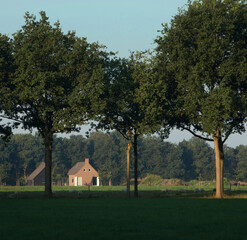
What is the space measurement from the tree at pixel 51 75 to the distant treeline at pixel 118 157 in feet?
383

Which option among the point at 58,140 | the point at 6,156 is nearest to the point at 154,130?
the point at 6,156

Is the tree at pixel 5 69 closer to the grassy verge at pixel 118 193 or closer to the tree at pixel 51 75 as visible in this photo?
the tree at pixel 51 75

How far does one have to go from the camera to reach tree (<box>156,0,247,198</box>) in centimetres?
4703

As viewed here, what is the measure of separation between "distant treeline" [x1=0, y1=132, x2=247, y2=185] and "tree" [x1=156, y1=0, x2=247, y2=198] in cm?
11799

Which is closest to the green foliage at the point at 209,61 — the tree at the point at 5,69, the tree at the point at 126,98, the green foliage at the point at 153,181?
the tree at the point at 126,98

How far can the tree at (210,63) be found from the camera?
47031 millimetres

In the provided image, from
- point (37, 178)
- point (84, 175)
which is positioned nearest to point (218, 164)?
point (84, 175)

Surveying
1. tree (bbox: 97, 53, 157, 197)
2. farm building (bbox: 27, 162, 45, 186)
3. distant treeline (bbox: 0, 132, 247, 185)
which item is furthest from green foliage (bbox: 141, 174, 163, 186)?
tree (bbox: 97, 53, 157, 197)

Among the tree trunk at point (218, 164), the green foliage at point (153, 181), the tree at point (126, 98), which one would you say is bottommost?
the green foliage at point (153, 181)

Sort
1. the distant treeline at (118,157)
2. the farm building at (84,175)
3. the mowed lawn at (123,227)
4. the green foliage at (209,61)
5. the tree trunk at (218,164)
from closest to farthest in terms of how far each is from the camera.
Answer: the mowed lawn at (123,227) < the green foliage at (209,61) < the tree trunk at (218,164) < the farm building at (84,175) < the distant treeline at (118,157)

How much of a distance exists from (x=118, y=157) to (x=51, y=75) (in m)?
137

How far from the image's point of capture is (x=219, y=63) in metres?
49.5

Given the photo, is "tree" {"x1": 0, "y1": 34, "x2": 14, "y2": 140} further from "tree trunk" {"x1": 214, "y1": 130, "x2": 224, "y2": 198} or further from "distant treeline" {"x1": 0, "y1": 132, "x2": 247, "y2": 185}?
"distant treeline" {"x1": 0, "y1": 132, "x2": 247, "y2": 185}

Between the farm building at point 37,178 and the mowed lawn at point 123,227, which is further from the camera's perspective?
the farm building at point 37,178
